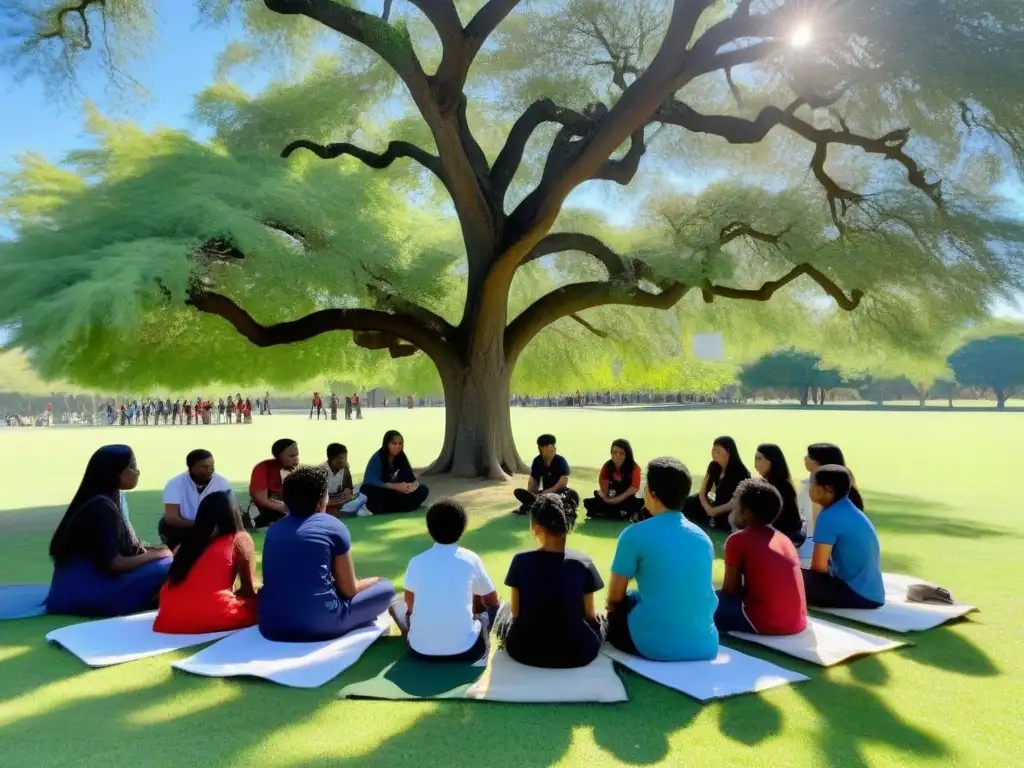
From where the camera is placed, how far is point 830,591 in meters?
5.16

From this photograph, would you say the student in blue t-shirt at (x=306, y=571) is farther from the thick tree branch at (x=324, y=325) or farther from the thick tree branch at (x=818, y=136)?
the thick tree branch at (x=818, y=136)

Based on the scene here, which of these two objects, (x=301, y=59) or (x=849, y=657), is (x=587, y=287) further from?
(x=849, y=657)

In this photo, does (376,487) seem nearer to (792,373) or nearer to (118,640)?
(118,640)

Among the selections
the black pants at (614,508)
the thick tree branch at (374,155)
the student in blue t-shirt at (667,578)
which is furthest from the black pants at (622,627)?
the thick tree branch at (374,155)

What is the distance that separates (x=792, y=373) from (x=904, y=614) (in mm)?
80237

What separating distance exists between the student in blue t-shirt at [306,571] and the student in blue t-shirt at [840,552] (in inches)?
126

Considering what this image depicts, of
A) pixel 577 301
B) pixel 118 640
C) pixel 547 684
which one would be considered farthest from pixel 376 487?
pixel 547 684

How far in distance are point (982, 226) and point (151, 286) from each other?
38.8ft

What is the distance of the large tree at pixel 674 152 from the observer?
9539 mm

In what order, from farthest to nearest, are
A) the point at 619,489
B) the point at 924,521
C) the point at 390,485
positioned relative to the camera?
the point at 390,485 → the point at 924,521 → the point at 619,489

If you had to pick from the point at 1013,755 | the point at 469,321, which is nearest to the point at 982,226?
the point at 469,321

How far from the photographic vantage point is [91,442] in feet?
87.6

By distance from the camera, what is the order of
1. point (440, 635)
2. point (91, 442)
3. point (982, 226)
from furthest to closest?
point (91, 442)
point (982, 226)
point (440, 635)

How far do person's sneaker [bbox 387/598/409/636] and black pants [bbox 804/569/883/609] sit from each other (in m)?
2.84
